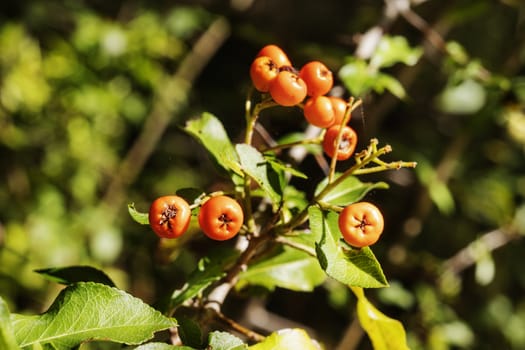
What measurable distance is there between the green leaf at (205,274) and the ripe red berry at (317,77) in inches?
15.4

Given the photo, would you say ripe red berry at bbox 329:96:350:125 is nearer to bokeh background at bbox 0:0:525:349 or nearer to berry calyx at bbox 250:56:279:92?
berry calyx at bbox 250:56:279:92

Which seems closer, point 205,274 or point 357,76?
point 205,274

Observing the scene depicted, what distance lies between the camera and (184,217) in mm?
869

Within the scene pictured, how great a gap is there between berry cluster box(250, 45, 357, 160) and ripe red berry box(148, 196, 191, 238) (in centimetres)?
27

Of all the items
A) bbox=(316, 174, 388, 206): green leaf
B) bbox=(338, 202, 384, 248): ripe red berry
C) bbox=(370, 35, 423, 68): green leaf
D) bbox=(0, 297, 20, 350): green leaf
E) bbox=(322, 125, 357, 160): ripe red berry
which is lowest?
bbox=(0, 297, 20, 350): green leaf

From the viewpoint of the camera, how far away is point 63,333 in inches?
32.8

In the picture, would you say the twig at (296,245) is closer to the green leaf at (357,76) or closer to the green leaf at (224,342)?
the green leaf at (224,342)

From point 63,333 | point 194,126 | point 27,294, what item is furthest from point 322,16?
point 63,333

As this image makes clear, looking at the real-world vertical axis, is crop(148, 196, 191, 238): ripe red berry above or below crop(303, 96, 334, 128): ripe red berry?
below

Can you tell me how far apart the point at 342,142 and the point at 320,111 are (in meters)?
0.07

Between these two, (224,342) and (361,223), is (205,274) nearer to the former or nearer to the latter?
(224,342)

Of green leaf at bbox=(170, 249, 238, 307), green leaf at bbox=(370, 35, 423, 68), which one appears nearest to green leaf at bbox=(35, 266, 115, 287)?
green leaf at bbox=(170, 249, 238, 307)

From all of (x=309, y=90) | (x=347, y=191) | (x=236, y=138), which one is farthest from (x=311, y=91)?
(x=236, y=138)

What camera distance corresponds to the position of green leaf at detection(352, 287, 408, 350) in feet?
3.27
